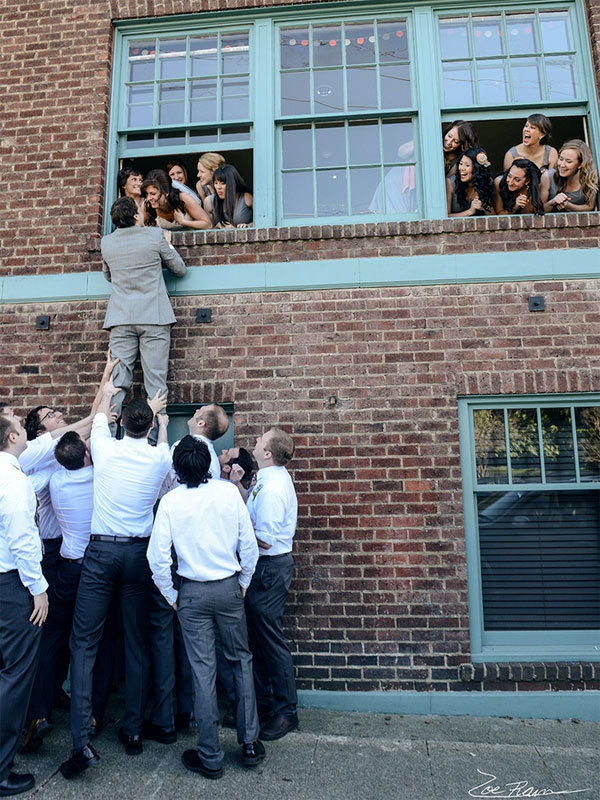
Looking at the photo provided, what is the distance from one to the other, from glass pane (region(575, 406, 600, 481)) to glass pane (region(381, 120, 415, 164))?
2774 millimetres

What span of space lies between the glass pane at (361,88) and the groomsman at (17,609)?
4.48m

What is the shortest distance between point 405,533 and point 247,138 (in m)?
3.93

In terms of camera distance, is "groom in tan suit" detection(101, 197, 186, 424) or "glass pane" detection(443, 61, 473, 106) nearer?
"groom in tan suit" detection(101, 197, 186, 424)

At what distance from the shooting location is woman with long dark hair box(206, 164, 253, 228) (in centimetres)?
571

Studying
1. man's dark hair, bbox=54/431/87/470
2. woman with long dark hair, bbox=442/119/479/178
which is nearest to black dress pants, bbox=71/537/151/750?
man's dark hair, bbox=54/431/87/470

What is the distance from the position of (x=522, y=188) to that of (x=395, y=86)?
1.57m

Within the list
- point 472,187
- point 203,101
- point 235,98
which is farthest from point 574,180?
point 203,101

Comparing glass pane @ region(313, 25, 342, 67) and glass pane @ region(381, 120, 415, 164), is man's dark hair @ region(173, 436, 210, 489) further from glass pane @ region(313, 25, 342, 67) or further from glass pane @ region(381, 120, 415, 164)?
glass pane @ region(313, 25, 342, 67)

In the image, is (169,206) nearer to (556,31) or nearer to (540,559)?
(556,31)

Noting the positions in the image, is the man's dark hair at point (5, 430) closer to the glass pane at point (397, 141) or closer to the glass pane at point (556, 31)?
the glass pane at point (397, 141)

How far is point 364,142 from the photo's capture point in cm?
578

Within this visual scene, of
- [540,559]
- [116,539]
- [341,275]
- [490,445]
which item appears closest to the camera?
[116,539]

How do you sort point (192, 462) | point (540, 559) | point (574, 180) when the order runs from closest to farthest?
point (192, 462) → point (540, 559) → point (574, 180)

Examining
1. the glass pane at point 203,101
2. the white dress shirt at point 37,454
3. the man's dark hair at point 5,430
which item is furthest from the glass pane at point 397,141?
the man's dark hair at point 5,430
